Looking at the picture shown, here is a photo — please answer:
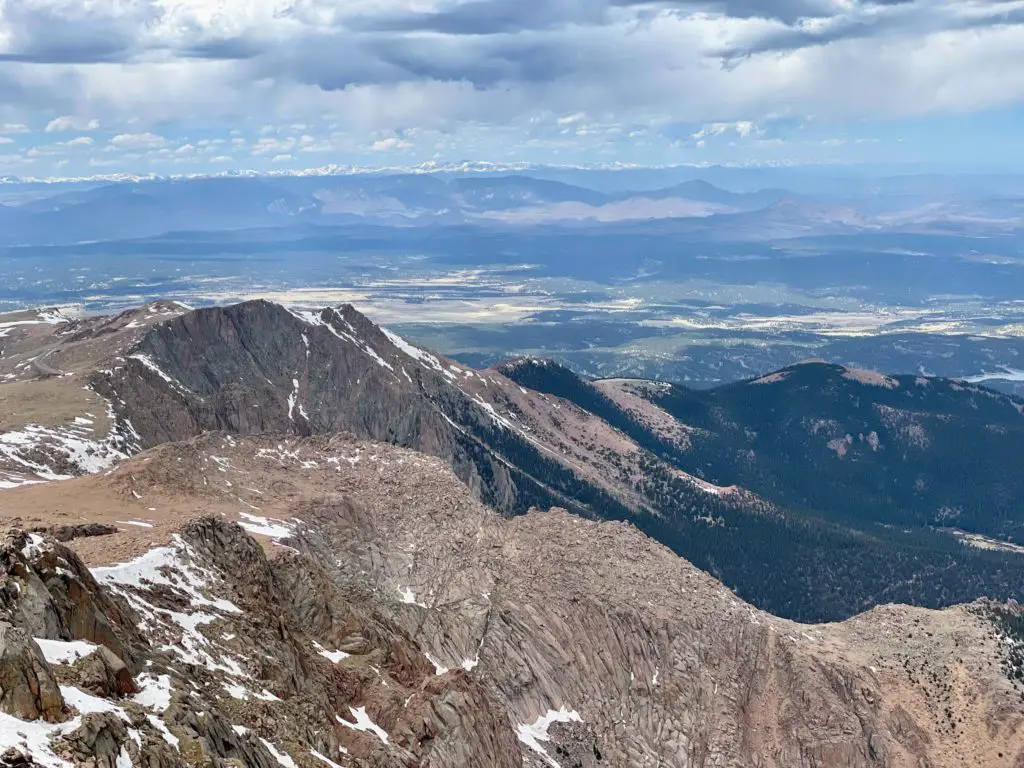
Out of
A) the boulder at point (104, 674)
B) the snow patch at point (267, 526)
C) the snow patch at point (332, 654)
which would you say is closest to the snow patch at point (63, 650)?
the boulder at point (104, 674)

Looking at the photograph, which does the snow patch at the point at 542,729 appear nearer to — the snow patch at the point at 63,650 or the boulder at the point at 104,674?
the boulder at the point at 104,674

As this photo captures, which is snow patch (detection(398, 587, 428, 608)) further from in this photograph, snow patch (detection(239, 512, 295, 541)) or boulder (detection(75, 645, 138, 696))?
boulder (detection(75, 645, 138, 696))

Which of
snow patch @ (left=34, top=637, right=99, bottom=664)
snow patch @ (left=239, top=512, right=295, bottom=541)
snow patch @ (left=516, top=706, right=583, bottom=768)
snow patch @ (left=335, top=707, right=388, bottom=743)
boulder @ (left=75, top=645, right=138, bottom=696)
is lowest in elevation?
snow patch @ (left=516, top=706, right=583, bottom=768)

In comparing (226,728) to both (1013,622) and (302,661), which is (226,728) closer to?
(302,661)

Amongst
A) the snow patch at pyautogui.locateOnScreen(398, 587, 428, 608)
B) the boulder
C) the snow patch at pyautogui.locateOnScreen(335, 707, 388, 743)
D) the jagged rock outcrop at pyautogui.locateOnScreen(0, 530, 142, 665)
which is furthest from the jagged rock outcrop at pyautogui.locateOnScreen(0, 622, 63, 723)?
the snow patch at pyautogui.locateOnScreen(398, 587, 428, 608)

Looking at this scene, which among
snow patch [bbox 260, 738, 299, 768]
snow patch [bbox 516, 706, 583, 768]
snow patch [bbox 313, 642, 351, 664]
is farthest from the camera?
snow patch [bbox 516, 706, 583, 768]

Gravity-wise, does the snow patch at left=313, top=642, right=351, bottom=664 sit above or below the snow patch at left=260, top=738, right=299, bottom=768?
below

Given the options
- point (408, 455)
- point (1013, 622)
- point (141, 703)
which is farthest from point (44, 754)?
point (1013, 622)

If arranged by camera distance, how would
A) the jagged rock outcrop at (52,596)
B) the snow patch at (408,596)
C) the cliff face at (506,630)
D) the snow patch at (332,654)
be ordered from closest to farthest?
the jagged rock outcrop at (52,596) < the cliff face at (506,630) < the snow patch at (332,654) < the snow patch at (408,596)

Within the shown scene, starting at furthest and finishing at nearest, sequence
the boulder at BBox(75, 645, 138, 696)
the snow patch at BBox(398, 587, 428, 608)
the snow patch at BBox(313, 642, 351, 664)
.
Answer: the snow patch at BBox(398, 587, 428, 608)
the snow patch at BBox(313, 642, 351, 664)
the boulder at BBox(75, 645, 138, 696)

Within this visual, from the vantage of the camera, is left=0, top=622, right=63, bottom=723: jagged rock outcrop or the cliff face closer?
left=0, top=622, right=63, bottom=723: jagged rock outcrop

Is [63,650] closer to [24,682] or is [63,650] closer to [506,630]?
[24,682]

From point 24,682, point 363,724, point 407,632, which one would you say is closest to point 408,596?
point 407,632
